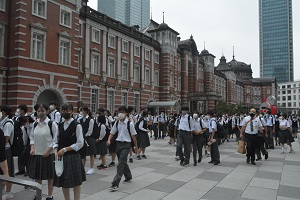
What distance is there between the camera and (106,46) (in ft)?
88.4

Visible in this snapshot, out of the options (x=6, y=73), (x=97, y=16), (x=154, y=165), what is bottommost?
(x=154, y=165)

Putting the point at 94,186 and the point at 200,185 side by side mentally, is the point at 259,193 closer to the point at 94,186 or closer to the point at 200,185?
the point at 200,185

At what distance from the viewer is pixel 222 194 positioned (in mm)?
6023

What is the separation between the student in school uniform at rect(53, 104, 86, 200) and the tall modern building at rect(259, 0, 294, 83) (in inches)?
5225

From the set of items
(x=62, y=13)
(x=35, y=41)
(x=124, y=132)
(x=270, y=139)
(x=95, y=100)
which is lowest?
(x=270, y=139)

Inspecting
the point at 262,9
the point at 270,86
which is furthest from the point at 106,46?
the point at 262,9

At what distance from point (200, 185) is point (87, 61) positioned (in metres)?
20.0

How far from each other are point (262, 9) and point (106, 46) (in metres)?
118

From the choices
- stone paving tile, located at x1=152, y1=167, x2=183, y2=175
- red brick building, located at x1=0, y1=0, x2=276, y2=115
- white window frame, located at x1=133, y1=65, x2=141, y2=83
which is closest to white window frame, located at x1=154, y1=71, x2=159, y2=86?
red brick building, located at x1=0, y1=0, x2=276, y2=115

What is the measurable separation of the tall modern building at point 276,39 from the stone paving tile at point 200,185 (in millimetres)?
129935

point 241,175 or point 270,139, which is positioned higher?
point 270,139

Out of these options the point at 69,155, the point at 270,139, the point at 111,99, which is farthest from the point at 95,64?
the point at 69,155

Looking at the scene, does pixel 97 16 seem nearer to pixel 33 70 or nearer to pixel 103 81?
pixel 103 81

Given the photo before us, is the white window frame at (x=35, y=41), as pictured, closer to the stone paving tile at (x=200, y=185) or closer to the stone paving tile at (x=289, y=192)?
the stone paving tile at (x=200, y=185)
